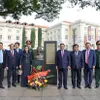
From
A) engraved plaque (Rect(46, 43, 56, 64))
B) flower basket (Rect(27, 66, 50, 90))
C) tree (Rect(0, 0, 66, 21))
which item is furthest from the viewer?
tree (Rect(0, 0, 66, 21))

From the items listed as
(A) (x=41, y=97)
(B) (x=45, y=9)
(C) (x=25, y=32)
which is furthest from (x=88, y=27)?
(A) (x=41, y=97)

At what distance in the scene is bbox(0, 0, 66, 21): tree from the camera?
38.2 feet

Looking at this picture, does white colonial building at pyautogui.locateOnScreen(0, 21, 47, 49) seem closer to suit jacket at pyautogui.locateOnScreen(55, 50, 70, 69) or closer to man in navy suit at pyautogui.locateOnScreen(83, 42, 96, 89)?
suit jacket at pyautogui.locateOnScreen(55, 50, 70, 69)

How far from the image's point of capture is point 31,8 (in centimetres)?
1238

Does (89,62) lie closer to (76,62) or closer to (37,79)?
(76,62)

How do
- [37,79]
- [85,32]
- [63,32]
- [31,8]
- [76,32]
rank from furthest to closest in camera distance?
[63,32], [76,32], [85,32], [31,8], [37,79]

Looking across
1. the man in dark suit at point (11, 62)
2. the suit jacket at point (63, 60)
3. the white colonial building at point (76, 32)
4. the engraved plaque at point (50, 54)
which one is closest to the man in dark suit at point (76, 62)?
the suit jacket at point (63, 60)

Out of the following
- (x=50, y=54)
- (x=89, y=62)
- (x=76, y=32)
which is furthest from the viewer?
(x=76, y=32)

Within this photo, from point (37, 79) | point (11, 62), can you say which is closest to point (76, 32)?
point (11, 62)

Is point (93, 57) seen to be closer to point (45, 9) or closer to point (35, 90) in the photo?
point (35, 90)

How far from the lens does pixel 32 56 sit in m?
9.34

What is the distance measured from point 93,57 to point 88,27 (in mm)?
78507

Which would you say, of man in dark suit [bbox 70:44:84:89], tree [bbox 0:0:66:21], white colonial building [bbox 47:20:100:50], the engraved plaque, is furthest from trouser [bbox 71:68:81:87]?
white colonial building [bbox 47:20:100:50]

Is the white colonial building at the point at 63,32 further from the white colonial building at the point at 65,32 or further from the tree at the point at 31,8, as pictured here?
the tree at the point at 31,8
